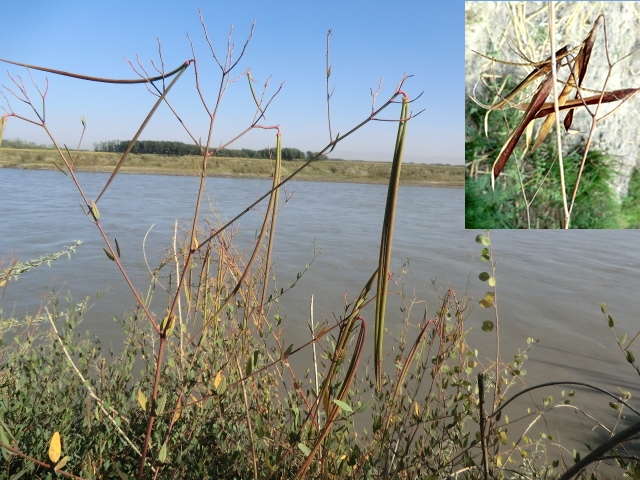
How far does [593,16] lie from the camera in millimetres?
4020

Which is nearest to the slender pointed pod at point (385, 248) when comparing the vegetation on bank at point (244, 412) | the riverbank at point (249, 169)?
the vegetation on bank at point (244, 412)

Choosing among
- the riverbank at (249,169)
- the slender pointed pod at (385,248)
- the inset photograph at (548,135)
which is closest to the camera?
the slender pointed pod at (385,248)

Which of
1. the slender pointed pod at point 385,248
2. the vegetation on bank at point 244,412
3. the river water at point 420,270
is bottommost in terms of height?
the river water at point 420,270

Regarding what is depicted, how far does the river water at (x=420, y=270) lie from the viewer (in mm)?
3963

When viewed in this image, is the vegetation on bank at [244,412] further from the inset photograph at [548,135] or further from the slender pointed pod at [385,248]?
the inset photograph at [548,135]

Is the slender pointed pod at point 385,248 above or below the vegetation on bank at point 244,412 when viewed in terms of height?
above

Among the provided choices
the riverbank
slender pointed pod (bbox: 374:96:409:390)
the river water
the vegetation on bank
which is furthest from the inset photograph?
the riverbank

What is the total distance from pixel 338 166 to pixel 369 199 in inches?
332

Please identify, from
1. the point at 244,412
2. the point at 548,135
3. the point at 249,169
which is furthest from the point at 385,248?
the point at 249,169

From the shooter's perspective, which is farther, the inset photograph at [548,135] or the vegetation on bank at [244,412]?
the inset photograph at [548,135]

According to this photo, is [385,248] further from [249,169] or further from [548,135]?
[249,169]

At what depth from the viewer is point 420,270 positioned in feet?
20.3

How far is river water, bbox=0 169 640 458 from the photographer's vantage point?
3.96 m

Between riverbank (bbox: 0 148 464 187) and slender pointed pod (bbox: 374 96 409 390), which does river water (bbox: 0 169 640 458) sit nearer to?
slender pointed pod (bbox: 374 96 409 390)
